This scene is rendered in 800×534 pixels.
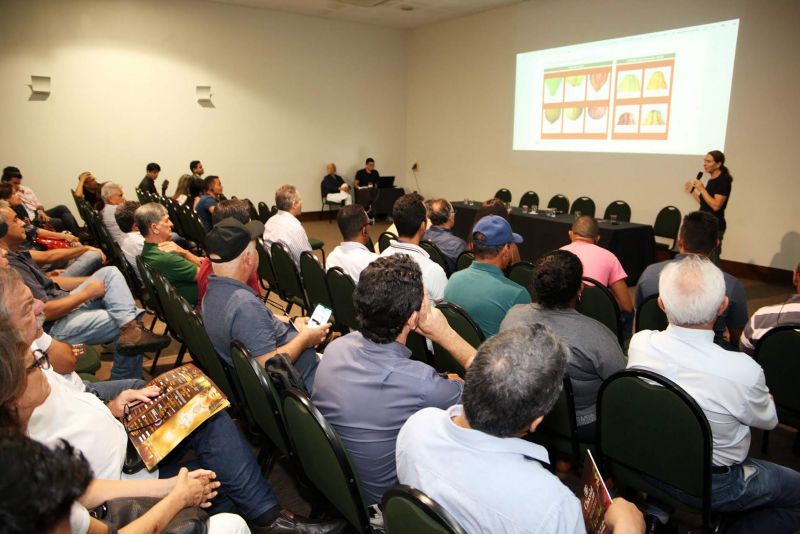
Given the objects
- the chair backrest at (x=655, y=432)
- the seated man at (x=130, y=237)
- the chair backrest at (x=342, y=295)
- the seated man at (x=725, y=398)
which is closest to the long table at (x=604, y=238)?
the chair backrest at (x=342, y=295)

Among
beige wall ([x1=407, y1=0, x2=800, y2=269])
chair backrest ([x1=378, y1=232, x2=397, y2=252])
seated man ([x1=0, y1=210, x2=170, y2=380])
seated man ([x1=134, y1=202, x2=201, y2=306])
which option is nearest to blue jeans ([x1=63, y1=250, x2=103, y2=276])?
seated man ([x1=0, y1=210, x2=170, y2=380])

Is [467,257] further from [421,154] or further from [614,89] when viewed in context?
[421,154]

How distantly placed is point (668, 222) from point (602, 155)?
1849 millimetres

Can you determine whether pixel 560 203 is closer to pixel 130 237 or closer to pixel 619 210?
pixel 619 210

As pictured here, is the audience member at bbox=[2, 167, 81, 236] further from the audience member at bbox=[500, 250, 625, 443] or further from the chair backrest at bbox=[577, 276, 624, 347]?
the audience member at bbox=[500, 250, 625, 443]

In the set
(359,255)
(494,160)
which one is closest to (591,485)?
(359,255)

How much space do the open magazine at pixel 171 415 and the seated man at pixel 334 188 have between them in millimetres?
9236

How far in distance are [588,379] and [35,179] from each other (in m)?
9.75

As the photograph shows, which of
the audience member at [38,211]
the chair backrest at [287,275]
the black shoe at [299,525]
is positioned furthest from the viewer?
the audience member at [38,211]

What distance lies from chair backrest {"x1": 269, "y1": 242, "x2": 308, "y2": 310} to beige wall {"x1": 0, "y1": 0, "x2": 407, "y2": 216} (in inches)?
256

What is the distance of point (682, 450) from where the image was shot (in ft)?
5.36

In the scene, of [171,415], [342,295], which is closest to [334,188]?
[342,295]

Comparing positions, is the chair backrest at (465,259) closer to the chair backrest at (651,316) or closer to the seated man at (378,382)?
the chair backrest at (651,316)

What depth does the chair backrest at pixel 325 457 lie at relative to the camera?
1.39 metres
